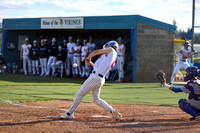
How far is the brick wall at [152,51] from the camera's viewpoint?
17.7 m

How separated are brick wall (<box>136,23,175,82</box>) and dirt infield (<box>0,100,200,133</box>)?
8.71m

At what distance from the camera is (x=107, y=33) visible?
20531mm

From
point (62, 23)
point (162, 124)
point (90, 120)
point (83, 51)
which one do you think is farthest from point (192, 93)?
point (62, 23)

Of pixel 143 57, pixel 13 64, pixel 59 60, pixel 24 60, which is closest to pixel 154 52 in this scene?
pixel 143 57

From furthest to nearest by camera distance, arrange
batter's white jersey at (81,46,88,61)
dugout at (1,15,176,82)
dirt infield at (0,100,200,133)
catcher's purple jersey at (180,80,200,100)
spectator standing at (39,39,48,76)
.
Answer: spectator standing at (39,39,48,76) < batter's white jersey at (81,46,88,61) < dugout at (1,15,176,82) < catcher's purple jersey at (180,80,200,100) < dirt infield at (0,100,200,133)

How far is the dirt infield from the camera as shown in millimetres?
6160

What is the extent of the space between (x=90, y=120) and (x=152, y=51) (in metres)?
11.7

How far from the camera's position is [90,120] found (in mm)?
7004

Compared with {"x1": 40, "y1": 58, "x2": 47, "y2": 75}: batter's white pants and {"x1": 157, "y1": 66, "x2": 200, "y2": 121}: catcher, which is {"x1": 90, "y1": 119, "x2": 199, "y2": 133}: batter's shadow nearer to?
{"x1": 157, "y1": 66, "x2": 200, "y2": 121}: catcher

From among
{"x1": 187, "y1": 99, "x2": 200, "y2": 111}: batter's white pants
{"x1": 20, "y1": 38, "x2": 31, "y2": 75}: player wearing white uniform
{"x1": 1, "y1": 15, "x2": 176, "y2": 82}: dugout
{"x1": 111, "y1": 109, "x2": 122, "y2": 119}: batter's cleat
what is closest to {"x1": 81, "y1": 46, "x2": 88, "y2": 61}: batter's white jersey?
{"x1": 1, "y1": 15, "x2": 176, "y2": 82}: dugout

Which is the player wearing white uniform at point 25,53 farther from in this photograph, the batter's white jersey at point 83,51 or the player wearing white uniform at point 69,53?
the batter's white jersey at point 83,51

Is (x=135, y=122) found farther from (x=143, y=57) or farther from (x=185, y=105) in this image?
(x=143, y=57)

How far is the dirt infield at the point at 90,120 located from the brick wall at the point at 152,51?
871cm

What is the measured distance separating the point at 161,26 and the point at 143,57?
2049 mm
